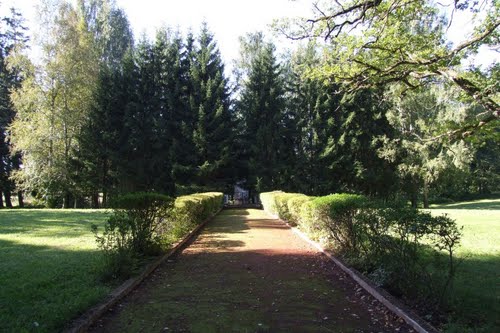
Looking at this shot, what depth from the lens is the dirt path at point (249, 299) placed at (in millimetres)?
Result: 4320

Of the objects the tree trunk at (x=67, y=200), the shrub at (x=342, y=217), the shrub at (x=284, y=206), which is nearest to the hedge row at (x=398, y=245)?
the shrub at (x=342, y=217)

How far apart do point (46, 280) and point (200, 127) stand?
87.1 feet

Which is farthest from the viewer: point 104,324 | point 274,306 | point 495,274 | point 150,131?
point 150,131

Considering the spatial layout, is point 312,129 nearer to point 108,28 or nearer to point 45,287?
point 108,28

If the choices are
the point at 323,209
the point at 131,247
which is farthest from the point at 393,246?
the point at 131,247

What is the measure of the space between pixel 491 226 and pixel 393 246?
1067cm

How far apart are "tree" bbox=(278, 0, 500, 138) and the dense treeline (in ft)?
72.0

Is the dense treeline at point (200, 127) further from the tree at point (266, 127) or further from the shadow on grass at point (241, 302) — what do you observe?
the shadow on grass at point (241, 302)

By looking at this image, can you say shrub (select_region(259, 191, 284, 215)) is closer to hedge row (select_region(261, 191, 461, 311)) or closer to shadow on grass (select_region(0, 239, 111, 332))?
hedge row (select_region(261, 191, 461, 311))

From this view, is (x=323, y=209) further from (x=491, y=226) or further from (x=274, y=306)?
(x=491, y=226)

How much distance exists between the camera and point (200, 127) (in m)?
32.0

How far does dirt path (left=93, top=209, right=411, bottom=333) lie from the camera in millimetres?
4320

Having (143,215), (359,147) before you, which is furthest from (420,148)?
(143,215)

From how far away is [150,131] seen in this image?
3325cm
